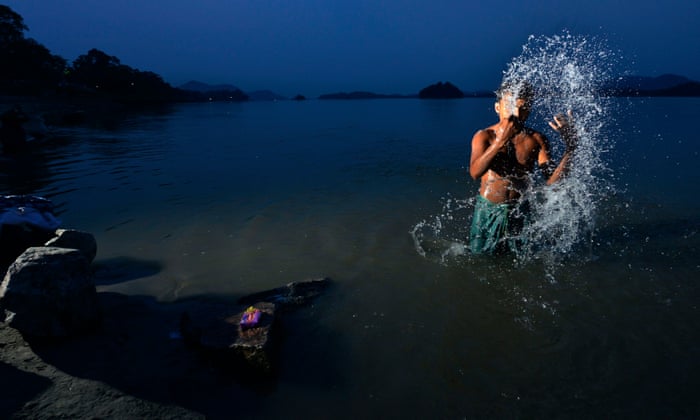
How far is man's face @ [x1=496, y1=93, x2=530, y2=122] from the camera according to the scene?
12.8 feet

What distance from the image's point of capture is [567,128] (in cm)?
413

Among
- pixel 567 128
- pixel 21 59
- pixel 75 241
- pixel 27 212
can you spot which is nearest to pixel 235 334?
pixel 75 241

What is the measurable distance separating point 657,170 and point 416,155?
797 centimetres

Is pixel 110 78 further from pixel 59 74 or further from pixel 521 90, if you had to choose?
pixel 521 90

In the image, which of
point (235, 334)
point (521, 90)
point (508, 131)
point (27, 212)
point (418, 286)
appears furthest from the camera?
point (27, 212)

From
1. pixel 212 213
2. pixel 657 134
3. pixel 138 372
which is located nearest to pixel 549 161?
pixel 138 372

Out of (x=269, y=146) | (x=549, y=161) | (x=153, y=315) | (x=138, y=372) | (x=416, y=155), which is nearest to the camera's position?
(x=138, y=372)

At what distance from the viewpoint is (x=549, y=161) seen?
4266mm

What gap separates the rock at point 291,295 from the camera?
411 cm

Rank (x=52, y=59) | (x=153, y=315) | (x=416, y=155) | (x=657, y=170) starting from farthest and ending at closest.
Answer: (x=52, y=59), (x=416, y=155), (x=657, y=170), (x=153, y=315)

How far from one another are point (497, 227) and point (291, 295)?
2816 millimetres

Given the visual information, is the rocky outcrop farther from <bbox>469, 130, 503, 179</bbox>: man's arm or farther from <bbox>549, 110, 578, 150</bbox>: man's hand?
<bbox>549, 110, 578, 150</bbox>: man's hand

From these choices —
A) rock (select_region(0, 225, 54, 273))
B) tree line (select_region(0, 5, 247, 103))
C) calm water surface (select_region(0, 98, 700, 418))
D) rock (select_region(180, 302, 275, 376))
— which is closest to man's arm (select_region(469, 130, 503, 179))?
calm water surface (select_region(0, 98, 700, 418))

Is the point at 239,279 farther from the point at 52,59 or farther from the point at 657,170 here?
the point at 52,59
